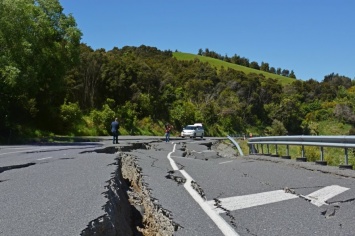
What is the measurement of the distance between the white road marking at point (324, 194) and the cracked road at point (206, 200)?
0.01 m

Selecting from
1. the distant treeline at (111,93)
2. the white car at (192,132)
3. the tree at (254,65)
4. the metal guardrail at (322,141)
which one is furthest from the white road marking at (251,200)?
the tree at (254,65)

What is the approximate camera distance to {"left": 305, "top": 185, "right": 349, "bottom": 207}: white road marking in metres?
6.63

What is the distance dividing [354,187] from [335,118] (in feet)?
192

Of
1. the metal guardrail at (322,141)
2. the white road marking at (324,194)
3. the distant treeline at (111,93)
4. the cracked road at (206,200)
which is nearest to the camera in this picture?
the cracked road at (206,200)

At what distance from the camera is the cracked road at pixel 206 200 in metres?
5.03

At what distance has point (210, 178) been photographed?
9.35m

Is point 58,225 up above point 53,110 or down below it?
below

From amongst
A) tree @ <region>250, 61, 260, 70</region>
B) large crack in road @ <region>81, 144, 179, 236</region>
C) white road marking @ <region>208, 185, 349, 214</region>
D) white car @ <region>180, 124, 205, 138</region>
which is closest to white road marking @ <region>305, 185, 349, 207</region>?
white road marking @ <region>208, 185, 349, 214</region>

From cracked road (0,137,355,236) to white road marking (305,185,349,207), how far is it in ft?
0.05

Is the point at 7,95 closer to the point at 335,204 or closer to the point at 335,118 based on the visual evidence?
the point at 335,204

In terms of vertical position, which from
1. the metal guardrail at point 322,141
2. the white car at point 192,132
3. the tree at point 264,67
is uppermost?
the tree at point 264,67

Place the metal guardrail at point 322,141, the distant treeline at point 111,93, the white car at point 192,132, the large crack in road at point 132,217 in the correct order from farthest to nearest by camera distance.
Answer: the white car at point 192,132 < the distant treeline at point 111,93 < the metal guardrail at point 322,141 < the large crack in road at point 132,217

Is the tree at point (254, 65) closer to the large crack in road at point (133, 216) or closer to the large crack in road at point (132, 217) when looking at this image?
the large crack in road at point (133, 216)

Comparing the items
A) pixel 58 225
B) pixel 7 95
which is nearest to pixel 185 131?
pixel 7 95
